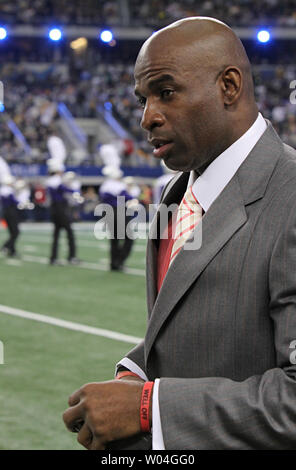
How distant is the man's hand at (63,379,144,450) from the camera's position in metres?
1.52

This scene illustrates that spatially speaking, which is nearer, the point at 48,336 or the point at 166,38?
the point at 166,38

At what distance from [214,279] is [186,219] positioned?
7.9 inches

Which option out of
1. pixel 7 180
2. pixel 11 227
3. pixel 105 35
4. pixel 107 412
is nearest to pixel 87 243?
pixel 7 180

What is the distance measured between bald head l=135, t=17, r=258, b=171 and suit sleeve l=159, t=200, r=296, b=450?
235mm

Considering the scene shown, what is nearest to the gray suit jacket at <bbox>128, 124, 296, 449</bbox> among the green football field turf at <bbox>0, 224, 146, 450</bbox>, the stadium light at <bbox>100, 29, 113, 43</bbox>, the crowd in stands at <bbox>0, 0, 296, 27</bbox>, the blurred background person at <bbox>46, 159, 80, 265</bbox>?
the green football field turf at <bbox>0, 224, 146, 450</bbox>

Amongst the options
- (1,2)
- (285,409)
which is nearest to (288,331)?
(285,409)

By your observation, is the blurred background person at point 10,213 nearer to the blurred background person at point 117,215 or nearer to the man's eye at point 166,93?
the blurred background person at point 117,215

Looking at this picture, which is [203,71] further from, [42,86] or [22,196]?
[42,86]

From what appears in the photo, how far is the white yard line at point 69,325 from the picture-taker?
755 centimetres

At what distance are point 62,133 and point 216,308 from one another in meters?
33.7

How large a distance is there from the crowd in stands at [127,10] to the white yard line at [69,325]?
1312 inches

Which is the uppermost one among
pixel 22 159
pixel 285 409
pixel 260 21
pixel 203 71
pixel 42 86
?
pixel 260 21

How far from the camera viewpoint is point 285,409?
1440 millimetres

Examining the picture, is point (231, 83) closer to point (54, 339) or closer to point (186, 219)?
point (186, 219)
